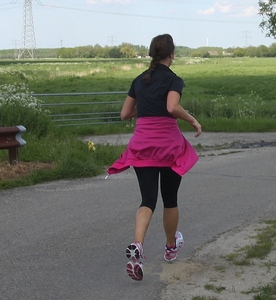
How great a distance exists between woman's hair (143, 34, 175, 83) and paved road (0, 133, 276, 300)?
5.67ft

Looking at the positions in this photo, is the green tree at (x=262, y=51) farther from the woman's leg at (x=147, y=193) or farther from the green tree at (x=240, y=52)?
the woman's leg at (x=147, y=193)

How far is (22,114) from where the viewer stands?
48.9ft

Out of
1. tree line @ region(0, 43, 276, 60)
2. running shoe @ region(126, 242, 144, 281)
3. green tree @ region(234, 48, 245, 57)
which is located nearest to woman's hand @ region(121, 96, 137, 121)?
running shoe @ region(126, 242, 144, 281)

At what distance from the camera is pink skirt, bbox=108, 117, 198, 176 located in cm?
566

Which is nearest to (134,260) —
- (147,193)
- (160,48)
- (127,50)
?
(147,193)

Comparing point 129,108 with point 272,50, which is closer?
point 129,108

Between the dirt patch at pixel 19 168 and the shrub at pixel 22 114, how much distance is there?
3.29m

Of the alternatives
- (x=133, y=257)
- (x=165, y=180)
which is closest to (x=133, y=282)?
(x=133, y=257)

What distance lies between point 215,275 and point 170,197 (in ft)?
2.50

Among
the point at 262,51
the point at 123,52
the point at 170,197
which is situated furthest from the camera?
the point at 262,51

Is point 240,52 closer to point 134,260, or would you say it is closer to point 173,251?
point 173,251

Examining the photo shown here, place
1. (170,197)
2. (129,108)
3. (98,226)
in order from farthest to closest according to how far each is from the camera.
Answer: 1. (98,226)
2. (170,197)
3. (129,108)

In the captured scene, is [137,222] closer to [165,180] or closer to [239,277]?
[165,180]

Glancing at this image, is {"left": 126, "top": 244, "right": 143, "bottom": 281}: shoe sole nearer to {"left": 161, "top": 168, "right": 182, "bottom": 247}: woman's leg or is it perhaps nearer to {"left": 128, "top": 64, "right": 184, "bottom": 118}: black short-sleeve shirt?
{"left": 161, "top": 168, "right": 182, "bottom": 247}: woman's leg
